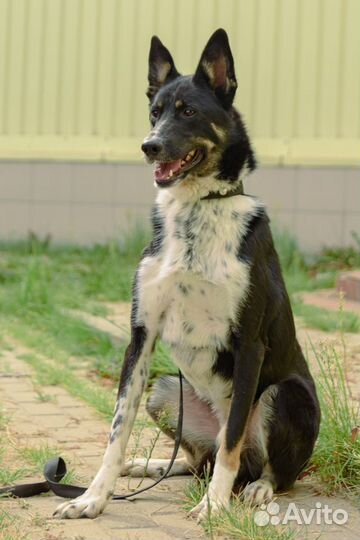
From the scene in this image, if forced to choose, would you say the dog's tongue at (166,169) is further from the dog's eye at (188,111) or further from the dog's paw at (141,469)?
the dog's paw at (141,469)

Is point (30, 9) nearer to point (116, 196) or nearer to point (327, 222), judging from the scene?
point (116, 196)

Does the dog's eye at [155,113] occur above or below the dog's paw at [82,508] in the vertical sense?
above

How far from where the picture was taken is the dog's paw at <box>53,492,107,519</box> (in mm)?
3195

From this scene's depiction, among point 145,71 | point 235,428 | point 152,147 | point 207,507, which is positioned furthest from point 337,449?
point 145,71

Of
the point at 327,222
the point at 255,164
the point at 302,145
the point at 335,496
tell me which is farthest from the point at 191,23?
the point at 335,496

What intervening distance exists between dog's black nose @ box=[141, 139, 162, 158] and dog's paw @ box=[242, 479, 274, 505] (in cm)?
118

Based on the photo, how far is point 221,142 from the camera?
137 inches

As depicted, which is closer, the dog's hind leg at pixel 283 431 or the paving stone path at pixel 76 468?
the paving stone path at pixel 76 468

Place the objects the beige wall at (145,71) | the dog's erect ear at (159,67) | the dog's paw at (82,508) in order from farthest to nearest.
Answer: the beige wall at (145,71) < the dog's erect ear at (159,67) < the dog's paw at (82,508)

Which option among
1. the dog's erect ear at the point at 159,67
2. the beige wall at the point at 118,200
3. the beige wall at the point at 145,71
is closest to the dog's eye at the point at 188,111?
the dog's erect ear at the point at 159,67

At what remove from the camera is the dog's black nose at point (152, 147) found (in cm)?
335

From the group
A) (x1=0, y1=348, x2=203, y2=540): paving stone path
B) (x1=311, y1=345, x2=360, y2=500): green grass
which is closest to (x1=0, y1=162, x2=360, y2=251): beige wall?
(x1=0, y1=348, x2=203, y2=540): paving stone path

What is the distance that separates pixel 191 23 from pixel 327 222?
2.27 metres

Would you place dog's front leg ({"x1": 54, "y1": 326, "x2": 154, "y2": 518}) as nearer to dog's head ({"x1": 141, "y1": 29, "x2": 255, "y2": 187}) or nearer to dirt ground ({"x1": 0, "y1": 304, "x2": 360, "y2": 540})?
dirt ground ({"x1": 0, "y1": 304, "x2": 360, "y2": 540})
